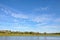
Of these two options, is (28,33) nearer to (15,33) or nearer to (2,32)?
(15,33)

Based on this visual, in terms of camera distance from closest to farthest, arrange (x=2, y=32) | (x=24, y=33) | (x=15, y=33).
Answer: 1. (x=2, y=32)
2. (x=15, y=33)
3. (x=24, y=33)

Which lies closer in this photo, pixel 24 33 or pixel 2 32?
pixel 2 32

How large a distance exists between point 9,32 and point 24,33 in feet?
30.0

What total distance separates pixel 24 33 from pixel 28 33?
170 centimetres

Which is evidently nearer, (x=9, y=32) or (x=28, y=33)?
(x=9, y=32)

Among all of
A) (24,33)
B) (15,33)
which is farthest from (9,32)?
(24,33)

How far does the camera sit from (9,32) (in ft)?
225

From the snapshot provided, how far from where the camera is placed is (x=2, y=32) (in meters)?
66.4

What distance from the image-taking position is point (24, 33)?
75.9 m

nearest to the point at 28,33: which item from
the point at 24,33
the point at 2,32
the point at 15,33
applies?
the point at 24,33

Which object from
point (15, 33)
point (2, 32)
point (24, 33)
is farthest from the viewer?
point (24, 33)

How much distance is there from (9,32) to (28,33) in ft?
34.1

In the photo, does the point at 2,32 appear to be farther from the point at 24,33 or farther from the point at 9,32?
the point at 24,33

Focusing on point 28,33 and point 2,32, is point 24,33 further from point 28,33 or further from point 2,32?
point 2,32
